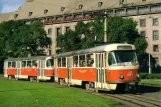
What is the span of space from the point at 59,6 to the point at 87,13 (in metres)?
13.2

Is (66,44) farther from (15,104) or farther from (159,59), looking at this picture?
(15,104)

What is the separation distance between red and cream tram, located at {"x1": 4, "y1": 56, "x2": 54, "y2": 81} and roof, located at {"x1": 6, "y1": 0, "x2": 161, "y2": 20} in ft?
162

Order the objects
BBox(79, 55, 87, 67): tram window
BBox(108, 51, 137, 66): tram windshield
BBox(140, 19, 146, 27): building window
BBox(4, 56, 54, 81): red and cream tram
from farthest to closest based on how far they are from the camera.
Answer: BBox(140, 19, 146, 27): building window, BBox(4, 56, 54, 81): red and cream tram, BBox(79, 55, 87, 67): tram window, BBox(108, 51, 137, 66): tram windshield

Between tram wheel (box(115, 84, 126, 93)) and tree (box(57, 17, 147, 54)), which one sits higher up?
tree (box(57, 17, 147, 54))

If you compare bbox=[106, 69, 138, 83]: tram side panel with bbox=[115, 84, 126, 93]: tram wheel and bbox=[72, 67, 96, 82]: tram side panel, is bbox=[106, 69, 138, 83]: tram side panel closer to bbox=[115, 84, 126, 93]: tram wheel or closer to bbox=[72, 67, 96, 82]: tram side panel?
bbox=[115, 84, 126, 93]: tram wheel

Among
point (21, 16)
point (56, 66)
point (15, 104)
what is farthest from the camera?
point (21, 16)

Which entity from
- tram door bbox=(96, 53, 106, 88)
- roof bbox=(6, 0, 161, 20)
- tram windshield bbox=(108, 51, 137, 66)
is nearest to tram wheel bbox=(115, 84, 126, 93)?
tram door bbox=(96, 53, 106, 88)

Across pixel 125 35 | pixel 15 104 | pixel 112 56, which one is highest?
pixel 125 35

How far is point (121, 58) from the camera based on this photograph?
80.9ft

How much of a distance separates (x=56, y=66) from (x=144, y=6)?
6074 cm

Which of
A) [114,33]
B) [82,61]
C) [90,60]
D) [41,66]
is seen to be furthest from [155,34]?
[90,60]

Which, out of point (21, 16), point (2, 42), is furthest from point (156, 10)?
point (21, 16)

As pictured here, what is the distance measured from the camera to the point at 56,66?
40125mm

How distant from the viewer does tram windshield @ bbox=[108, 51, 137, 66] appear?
24.6m
